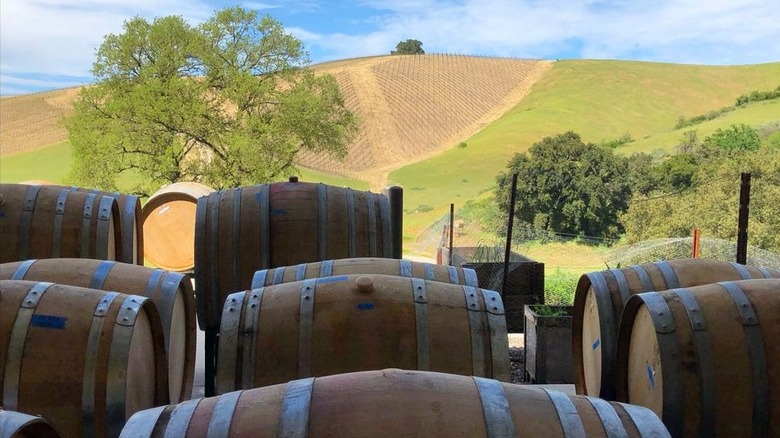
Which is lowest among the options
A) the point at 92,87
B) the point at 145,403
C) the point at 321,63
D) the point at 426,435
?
the point at 145,403

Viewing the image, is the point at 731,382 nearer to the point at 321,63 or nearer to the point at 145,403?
the point at 145,403

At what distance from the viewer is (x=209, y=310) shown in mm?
4348

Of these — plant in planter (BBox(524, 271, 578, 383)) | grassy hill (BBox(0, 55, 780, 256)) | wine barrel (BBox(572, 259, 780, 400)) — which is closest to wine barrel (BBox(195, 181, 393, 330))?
plant in planter (BBox(524, 271, 578, 383))

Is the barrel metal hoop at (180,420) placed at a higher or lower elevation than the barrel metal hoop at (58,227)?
lower

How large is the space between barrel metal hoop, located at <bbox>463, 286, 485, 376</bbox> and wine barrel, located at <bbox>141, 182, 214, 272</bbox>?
22.6 feet

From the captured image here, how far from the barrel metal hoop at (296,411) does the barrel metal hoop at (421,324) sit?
3.21 feet

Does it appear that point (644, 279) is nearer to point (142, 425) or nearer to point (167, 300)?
point (167, 300)

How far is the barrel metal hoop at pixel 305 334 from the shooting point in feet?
8.20

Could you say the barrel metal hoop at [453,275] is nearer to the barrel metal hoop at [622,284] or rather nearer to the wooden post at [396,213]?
the barrel metal hoop at [622,284]

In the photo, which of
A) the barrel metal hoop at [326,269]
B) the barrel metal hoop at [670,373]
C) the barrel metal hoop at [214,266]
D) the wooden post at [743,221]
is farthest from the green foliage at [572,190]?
the barrel metal hoop at [670,373]

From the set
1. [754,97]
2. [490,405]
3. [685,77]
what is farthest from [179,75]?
[685,77]

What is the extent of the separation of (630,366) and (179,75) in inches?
688

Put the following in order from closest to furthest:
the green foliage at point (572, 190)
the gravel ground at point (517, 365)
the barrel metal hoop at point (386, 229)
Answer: the barrel metal hoop at point (386, 229)
the gravel ground at point (517, 365)
the green foliage at point (572, 190)

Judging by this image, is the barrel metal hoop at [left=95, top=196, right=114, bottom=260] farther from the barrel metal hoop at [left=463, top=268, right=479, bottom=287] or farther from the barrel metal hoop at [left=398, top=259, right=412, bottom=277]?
the barrel metal hoop at [left=463, top=268, right=479, bottom=287]
